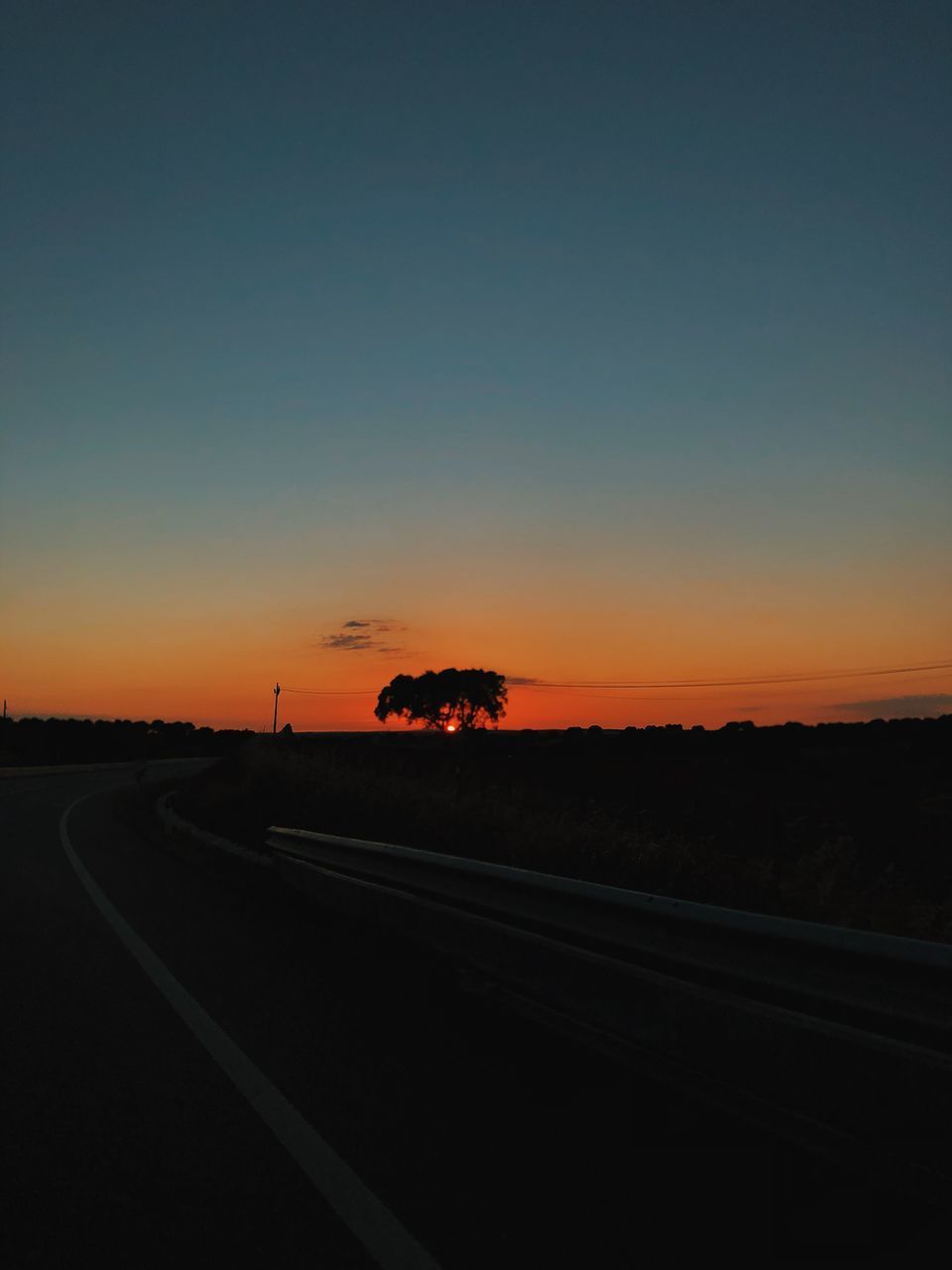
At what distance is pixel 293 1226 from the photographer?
377 cm

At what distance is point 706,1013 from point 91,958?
17.5ft

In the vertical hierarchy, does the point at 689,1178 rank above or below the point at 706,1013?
below

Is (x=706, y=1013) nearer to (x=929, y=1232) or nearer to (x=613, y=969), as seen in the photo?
(x=613, y=969)

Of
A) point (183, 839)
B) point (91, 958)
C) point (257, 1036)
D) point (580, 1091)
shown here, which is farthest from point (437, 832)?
point (580, 1091)

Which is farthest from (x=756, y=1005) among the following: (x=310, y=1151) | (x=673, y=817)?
(x=673, y=817)

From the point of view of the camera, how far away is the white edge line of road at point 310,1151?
361 cm

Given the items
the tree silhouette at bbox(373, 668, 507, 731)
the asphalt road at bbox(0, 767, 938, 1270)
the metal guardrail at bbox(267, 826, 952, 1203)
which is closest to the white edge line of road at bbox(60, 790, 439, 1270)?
the asphalt road at bbox(0, 767, 938, 1270)

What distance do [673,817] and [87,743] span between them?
275ft

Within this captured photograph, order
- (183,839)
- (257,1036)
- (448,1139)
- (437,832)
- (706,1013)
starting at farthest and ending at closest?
(183,839) < (437,832) < (257,1036) < (706,1013) < (448,1139)

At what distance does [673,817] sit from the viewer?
2059 centimetres

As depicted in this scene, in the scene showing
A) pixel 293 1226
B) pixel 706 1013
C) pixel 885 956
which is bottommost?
pixel 293 1226

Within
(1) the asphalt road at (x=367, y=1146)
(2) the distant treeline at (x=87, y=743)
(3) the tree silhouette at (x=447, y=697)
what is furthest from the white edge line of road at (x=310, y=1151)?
(3) the tree silhouette at (x=447, y=697)

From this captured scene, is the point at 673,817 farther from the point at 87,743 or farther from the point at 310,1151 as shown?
the point at 87,743

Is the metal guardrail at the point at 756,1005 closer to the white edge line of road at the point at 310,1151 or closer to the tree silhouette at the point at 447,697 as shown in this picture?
the white edge line of road at the point at 310,1151
